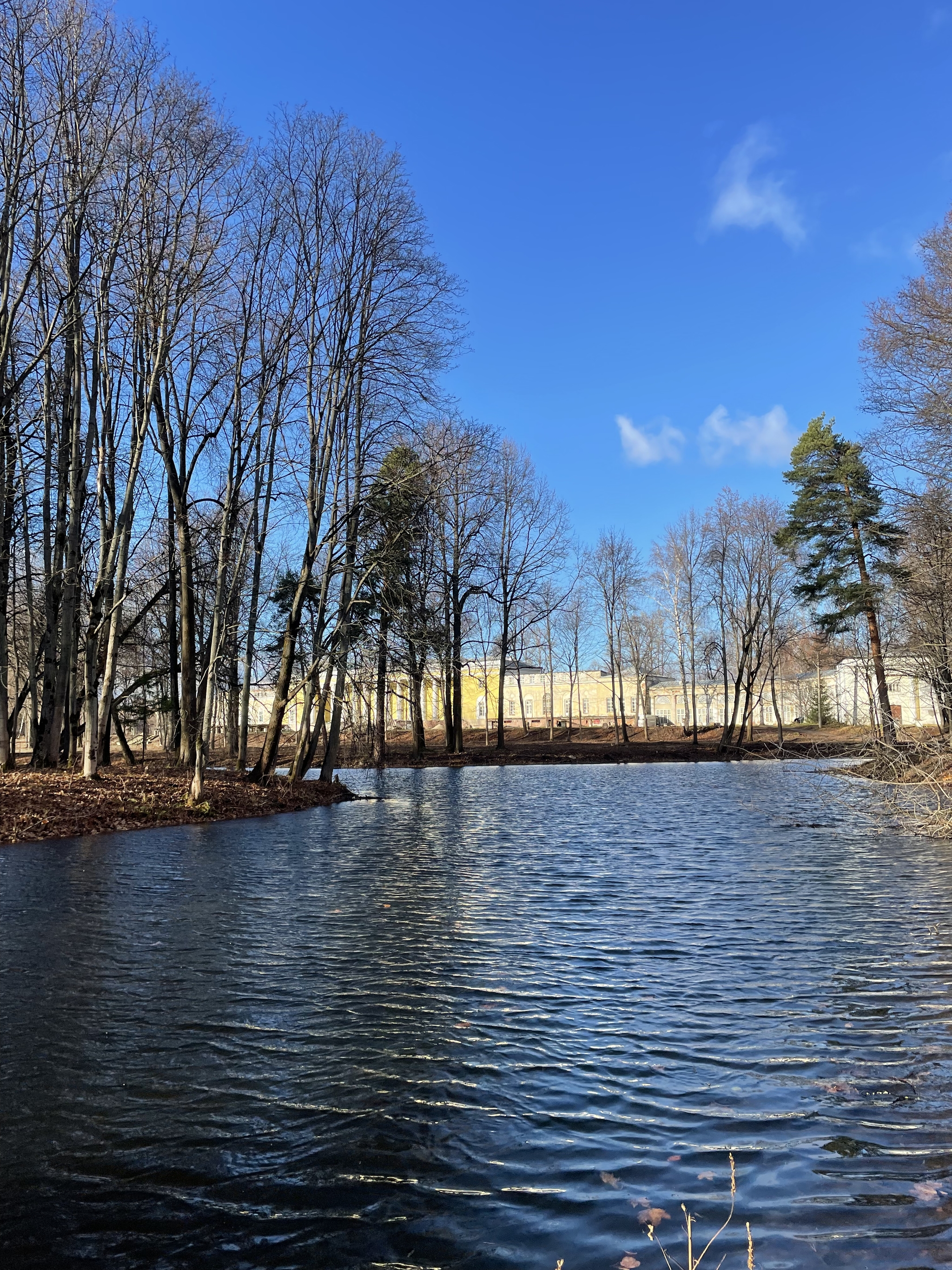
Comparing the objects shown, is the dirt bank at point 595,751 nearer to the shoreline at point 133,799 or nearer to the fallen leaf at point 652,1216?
the shoreline at point 133,799

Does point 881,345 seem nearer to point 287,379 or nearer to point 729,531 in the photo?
point 287,379

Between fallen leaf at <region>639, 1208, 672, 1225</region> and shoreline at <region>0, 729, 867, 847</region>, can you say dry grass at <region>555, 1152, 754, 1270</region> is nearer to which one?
fallen leaf at <region>639, 1208, 672, 1225</region>

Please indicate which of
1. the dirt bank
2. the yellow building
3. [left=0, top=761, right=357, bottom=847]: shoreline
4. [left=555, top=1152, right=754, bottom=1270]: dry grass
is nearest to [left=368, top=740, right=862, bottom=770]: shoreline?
the dirt bank

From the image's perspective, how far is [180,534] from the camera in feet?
67.8

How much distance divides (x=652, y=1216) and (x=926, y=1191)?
1.10 meters

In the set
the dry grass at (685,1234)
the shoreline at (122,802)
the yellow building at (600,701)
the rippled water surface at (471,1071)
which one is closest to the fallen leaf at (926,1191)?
the rippled water surface at (471,1071)

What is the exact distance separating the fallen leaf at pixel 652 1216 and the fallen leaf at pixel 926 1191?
3.22ft

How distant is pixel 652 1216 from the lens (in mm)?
3195

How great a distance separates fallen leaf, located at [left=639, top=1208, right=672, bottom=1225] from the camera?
3.15m

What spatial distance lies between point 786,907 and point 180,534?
659 inches

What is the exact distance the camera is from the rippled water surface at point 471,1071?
3131 mm

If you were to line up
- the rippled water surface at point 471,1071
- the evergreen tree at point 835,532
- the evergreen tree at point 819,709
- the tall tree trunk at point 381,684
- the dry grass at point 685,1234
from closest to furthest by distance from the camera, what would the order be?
the dry grass at point 685,1234
the rippled water surface at point 471,1071
the tall tree trunk at point 381,684
the evergreen tree at point 835,532
the evergreen tree at point 819,709

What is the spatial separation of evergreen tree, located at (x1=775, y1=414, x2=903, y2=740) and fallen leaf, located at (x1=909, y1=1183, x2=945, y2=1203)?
28906 millimetres

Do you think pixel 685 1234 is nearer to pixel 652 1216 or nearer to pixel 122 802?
pixel 652 1216
